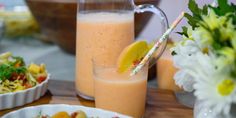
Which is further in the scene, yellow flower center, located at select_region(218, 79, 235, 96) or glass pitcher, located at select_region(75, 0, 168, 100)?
glass pitcher, located at select_region(75, 0, 168, 100)

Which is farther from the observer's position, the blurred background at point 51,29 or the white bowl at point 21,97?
the blurred background at point 51,29

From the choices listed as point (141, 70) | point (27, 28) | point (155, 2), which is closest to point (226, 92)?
point (141, 70)

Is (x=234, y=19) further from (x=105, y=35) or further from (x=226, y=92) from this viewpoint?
(x=105, y=35)

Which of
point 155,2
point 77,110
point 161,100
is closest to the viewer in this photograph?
point 77,110

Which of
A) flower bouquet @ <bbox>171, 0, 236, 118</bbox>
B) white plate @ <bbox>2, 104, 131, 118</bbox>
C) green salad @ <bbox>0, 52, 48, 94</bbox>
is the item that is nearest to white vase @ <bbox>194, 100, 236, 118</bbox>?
flower bouquet @ <bbox>171, 0, 236, 118</bbox>

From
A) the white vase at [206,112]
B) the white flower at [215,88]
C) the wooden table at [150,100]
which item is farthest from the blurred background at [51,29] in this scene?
the white flower at [215,88]

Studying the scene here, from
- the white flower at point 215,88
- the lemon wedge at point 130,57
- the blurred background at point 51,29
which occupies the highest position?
the white flower at point 215,88

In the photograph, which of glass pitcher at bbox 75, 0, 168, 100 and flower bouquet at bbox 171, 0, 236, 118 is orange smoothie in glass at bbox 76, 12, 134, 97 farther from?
flower bouquet at bbox 171, 0, 236, 118

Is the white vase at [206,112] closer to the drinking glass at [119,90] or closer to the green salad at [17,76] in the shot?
the drinking glass at [119,90]
